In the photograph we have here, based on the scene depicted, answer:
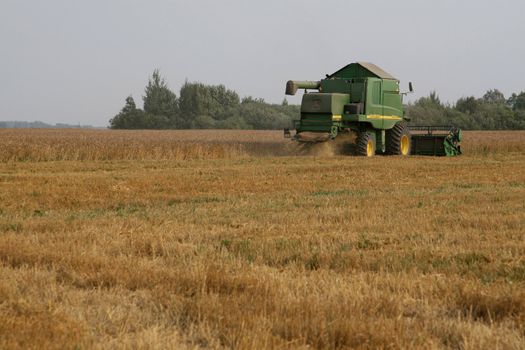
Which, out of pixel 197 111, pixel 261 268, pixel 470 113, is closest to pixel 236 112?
pixel 197 111

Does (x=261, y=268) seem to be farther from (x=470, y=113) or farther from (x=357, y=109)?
(x=470, y=113)

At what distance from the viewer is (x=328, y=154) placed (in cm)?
2612

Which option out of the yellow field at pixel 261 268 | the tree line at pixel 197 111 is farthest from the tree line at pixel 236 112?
the yellow field at pixel 261 268

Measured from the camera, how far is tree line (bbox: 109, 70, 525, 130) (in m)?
63.5

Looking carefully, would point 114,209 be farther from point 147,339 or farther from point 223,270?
point 147,339

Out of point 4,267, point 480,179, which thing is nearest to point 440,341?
point 4,267

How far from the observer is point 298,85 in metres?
25.5

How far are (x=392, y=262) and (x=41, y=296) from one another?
10.6ft

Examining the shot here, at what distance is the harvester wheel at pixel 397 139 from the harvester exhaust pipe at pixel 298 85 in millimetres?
3511

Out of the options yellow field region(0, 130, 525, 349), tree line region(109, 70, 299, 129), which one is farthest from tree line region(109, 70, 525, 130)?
yellow field region(0, 130, 525, 349)

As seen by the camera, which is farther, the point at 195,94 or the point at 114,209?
the point at 195,94

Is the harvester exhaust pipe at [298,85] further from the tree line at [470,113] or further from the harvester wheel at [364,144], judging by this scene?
the tree line at [470,113]

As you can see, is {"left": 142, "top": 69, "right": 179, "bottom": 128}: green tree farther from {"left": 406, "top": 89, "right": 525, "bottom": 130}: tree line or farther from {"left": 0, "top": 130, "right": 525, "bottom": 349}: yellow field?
{"left": 0, "top": 130, "right": 525, "bottom": 349}: yellow field

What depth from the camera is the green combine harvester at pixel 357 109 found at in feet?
80.5
